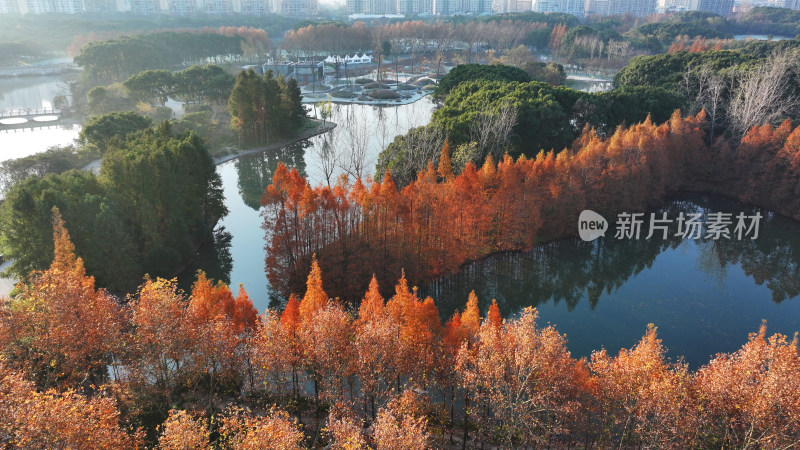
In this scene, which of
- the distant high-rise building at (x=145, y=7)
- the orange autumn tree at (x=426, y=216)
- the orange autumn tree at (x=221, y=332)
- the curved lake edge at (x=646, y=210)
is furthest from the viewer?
the distant high-rise building at (x=145, y=7)

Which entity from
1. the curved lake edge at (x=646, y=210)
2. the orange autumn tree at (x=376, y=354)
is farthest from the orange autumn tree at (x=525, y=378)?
the curved lake edge at (x=646, y=210)

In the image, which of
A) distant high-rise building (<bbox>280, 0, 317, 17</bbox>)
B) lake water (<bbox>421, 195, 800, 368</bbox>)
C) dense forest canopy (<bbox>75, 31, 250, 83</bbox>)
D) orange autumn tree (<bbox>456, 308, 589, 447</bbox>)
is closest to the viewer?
orange autumn tree (<bbox>456, 308, 589, 447</bbox>)

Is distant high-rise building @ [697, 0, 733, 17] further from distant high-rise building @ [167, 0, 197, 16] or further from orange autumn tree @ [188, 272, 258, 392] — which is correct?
orange autumn tree @ [188, 272, 258, 392]

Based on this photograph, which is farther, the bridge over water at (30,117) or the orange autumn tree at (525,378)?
the bridge over water at (30,117)

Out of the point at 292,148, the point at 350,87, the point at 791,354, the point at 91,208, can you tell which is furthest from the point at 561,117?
the point at 350,87

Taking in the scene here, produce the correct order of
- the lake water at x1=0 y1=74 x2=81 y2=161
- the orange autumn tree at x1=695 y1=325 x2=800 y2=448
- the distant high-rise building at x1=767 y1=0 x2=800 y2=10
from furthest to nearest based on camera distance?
the distant high-rise building at x1=767 y1=0 x2=800 y2=10 < the lake water at x1=0 y1=74 x2=81 y2=161 < the orange autumn tree at x1=695 y1=325 x2=800 y2=448

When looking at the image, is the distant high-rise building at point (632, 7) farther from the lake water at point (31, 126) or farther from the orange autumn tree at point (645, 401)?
the orange autumn tree at point (645, 401)

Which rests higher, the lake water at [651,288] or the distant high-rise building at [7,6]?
the distant high-rise building at [7,6]

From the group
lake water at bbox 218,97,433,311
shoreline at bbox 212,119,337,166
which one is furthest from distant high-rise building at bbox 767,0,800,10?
shoreline at bbox 212,119,337,166

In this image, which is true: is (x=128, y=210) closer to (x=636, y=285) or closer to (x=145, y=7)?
(x=636, y=285)
